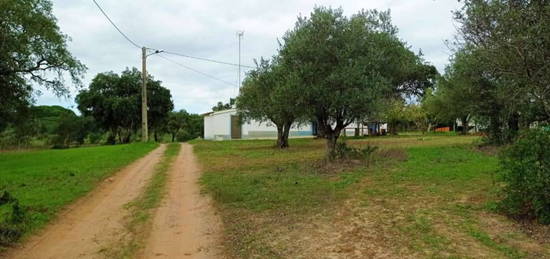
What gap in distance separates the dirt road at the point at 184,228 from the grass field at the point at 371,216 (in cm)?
27

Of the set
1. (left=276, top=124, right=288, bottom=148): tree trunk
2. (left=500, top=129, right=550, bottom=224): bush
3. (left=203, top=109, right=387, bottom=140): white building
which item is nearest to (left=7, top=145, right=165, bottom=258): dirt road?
(left=500, top=129, right=550, bottom=224): bush

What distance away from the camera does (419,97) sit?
50.0 meters

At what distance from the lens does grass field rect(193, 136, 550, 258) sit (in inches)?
202

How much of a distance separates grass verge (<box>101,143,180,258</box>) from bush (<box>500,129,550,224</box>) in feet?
19.0

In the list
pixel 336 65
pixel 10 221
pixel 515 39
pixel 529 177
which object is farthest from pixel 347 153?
pixel 10 221

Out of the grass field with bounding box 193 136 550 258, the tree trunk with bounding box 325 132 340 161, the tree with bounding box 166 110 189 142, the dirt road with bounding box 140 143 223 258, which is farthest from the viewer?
the tree with bounding box 166 110 189 142

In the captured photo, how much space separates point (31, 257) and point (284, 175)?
794 centimetres

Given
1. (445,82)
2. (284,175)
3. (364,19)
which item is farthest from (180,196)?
(445,82)

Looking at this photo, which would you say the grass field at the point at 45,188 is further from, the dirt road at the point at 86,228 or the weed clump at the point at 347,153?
the weed clump at the point at 347,153

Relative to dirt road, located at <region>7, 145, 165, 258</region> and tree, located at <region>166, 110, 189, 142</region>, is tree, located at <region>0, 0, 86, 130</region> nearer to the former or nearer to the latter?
dirt road, located at <region>7, 145, 165, 258</region>

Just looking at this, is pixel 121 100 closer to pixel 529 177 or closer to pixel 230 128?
pixel 230 128

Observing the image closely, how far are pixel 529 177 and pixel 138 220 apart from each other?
6.55 metres

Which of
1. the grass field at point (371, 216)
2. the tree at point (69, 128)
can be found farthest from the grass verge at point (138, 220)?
the tree at point (69, 128)

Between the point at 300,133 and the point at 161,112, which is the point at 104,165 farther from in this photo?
the point at 300,133
